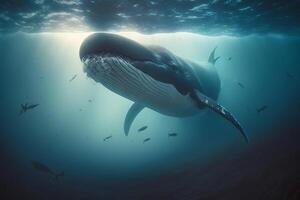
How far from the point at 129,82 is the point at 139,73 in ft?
0.96

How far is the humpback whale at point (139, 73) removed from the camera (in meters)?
4.99

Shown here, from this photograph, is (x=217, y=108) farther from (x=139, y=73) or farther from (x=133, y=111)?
(x=133, y=111)

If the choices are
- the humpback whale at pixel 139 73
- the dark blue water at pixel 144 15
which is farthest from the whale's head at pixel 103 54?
the dark blue water at pixel 144 15

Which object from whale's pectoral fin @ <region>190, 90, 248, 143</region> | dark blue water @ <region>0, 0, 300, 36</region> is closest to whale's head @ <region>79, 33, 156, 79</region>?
whale's pectoral fin @ <region>190, 90, 248, 143</region>

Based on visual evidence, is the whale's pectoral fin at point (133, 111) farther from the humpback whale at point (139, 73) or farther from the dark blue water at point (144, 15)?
the dark blue water at point (144, 15)

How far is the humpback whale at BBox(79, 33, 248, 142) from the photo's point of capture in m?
4.99

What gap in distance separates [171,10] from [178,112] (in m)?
9.66

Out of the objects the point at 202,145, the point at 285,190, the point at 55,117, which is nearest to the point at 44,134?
the point at 55,117

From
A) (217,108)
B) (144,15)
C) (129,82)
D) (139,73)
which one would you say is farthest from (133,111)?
(139,73)

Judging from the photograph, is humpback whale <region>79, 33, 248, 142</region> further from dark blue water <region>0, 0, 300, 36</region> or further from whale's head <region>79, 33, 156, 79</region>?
dark blue water <region>0, 0, 300, 36</region>

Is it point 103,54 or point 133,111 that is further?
point 133,111

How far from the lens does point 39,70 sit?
66.4m

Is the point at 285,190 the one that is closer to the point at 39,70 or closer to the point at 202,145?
the point at 202,145

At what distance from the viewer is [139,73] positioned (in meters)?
5.86
